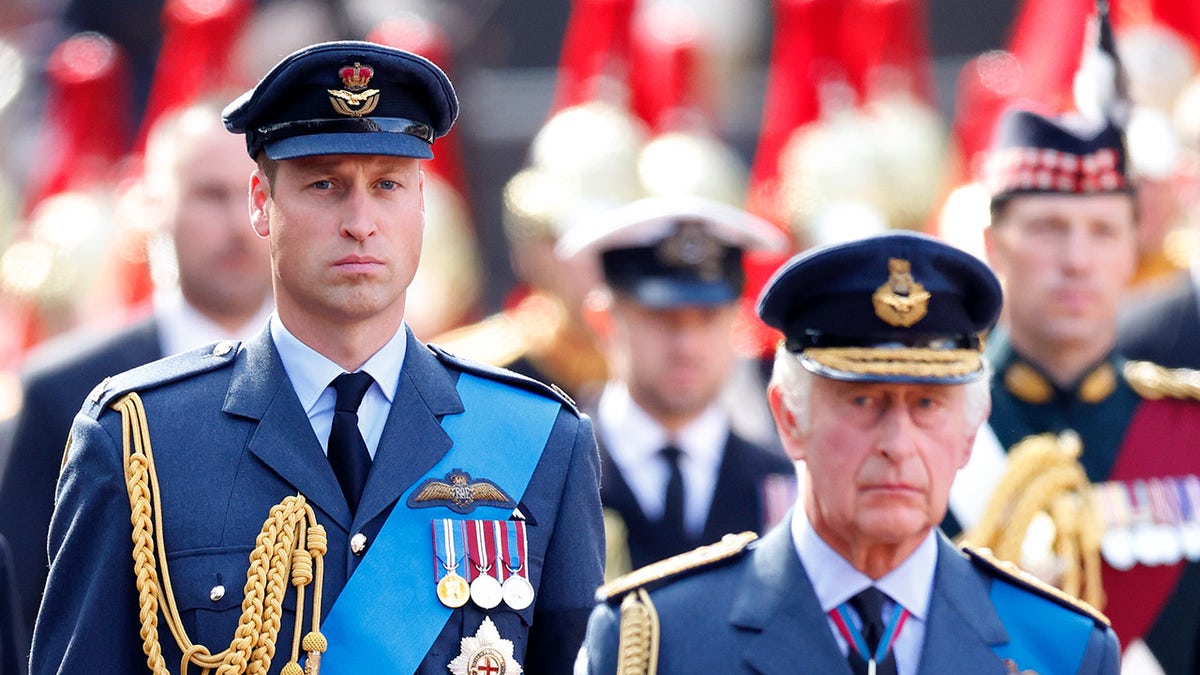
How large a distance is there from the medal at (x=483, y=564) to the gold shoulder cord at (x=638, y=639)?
0.22 metres

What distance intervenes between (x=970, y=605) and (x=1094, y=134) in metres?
2.45

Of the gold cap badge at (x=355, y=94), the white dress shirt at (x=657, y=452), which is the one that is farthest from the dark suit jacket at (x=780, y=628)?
the white dress shirt at (x=657, y=452)

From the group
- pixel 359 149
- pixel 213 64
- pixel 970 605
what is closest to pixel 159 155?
pixel 213 64

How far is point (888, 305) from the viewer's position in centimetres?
443

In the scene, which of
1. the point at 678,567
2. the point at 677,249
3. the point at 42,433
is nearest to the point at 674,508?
the point at 677,249

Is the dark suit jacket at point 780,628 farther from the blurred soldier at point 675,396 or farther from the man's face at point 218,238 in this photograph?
the man's face at point 218,238

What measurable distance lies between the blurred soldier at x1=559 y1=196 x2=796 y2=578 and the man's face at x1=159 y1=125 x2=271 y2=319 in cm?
109

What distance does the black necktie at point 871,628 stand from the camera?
427cm

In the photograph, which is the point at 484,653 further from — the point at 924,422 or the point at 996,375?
the point at 996,375

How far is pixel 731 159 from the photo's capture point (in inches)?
430

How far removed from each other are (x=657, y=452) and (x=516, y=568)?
2.74m

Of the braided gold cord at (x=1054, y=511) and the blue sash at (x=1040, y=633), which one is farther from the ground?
the braided gold cord at (x=1054, y=511)

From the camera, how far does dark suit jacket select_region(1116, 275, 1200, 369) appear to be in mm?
7105

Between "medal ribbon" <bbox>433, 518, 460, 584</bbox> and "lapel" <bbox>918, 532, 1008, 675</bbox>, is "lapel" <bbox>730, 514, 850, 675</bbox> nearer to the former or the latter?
"lapel" <bbox>918, 532, 1008, 675</bbox>
